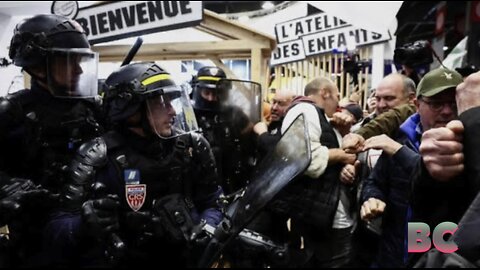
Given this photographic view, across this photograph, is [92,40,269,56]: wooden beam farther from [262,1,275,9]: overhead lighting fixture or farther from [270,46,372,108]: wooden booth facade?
[262,1,275,9]: overhead lighting fixture

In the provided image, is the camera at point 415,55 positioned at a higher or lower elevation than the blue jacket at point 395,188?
higher

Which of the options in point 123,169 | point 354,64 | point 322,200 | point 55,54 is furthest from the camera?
point 322,200

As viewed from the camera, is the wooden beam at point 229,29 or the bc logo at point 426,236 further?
the wooden beam at point 229,29

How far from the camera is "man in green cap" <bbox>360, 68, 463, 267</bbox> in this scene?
1.64 meters

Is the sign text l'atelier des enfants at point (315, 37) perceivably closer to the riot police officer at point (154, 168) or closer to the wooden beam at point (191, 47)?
the wooden beam at point (191, 47)

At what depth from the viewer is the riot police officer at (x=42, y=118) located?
5.39 feet

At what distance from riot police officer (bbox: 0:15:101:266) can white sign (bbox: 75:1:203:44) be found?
1.20m

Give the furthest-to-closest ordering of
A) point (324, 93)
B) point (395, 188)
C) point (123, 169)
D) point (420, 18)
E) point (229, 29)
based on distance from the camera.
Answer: point (420, 18), point (229, 29), point (324, 93), point (395, 188), point (123, 169)

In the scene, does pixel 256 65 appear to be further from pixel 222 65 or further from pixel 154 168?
pixel 154 168

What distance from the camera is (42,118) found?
1.76m

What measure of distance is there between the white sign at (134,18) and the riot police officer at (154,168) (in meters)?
1.35

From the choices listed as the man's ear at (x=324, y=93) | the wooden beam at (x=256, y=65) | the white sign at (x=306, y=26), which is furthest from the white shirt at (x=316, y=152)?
the white sign at (x=306, y=26)

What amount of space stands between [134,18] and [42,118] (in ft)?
5.21

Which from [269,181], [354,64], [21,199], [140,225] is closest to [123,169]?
[140,225]
